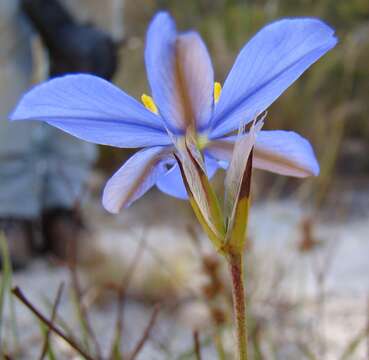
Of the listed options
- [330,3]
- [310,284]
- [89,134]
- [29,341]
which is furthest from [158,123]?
[330,3]

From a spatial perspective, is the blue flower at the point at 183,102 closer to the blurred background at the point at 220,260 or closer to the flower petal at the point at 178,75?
the flower petal at the point at 178,75

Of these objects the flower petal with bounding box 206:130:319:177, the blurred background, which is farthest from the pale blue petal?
the blurred background

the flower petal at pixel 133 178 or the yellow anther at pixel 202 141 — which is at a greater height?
the yellow anther at pixel 202 141

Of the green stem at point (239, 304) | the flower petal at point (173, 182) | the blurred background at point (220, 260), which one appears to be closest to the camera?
the green stem at point (239, 304)

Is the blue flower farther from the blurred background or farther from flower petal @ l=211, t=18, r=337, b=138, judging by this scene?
the blurred background

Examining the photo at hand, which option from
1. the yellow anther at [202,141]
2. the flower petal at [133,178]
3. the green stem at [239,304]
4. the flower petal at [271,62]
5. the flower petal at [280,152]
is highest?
the flower petal at [271,62]

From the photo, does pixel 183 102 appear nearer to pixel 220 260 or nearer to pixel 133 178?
pixel 133 178

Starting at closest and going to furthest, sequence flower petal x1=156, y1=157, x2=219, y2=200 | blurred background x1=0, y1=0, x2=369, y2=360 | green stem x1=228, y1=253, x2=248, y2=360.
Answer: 1. green stem x1=228, y1=253, x2=248, y2=360
2. flower petal x1=156, y1=157, x2=219, y2=200
3. blurred background x1=0, y1=0, x2=369, y2=360

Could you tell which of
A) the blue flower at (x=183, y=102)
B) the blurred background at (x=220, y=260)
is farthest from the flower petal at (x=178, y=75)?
the blurred background at (x=220, y=260)
